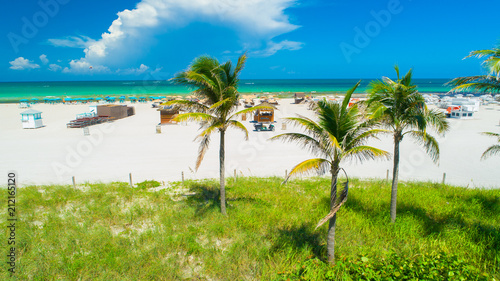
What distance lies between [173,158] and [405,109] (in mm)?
12465

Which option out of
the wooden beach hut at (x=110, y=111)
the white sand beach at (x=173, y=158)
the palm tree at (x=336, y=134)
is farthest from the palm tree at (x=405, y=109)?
the wooden beach hut at (x=110, y=111)

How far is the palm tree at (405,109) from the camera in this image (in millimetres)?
6699

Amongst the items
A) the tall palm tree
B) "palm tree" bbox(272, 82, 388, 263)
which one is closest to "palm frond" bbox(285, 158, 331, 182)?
"palm tree" bbox(272, 82, 388, 263)

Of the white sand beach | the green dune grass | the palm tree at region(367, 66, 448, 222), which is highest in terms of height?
the palm tree at region(367, 66, 448, 222)

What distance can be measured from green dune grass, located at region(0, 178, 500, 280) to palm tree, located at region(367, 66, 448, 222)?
2485 millimetres

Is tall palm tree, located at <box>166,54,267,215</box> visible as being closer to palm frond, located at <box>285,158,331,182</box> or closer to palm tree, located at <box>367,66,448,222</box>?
palm frond, located at <box>285,158,331,182</box>

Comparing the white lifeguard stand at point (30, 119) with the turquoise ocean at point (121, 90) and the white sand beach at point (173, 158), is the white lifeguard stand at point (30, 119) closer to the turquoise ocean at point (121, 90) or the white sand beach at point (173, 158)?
the white sand beach at point (173, 158)

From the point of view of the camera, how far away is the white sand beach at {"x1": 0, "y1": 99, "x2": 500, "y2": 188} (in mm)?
12617

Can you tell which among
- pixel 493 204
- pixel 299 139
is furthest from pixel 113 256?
pixel 493 204

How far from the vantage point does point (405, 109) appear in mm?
7090

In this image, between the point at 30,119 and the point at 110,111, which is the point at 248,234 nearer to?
the point at 30,119

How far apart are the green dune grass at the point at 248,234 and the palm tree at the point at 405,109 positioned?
2.49 m

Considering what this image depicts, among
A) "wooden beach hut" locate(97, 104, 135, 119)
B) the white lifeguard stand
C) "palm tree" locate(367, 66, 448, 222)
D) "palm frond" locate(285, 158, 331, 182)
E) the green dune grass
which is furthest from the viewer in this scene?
"wooden beach hut" locate(97, 104, 135, 119)

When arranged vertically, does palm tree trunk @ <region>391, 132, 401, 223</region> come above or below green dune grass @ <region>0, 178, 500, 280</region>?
above
